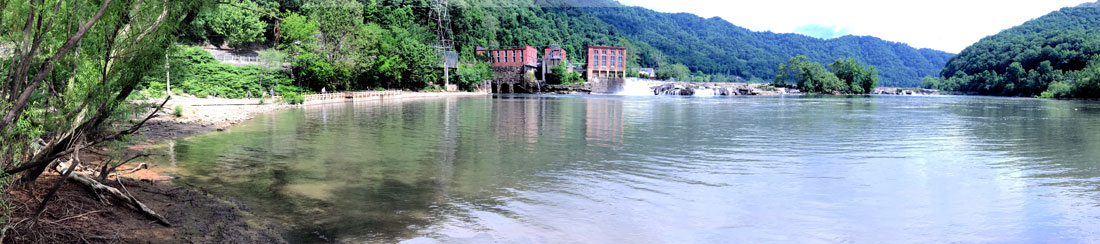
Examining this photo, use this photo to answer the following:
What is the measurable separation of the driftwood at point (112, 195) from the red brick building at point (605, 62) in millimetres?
140472

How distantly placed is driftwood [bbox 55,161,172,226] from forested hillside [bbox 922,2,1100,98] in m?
111

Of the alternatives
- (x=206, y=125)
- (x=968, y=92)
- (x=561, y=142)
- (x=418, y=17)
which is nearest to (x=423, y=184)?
(x=561, y=142)

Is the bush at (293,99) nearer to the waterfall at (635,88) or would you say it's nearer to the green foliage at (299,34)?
the green foliage at (299,34)

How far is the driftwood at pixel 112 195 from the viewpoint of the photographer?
7895 mm

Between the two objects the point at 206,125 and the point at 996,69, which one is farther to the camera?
the point at 996,69

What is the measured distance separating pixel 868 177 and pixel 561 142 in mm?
10131

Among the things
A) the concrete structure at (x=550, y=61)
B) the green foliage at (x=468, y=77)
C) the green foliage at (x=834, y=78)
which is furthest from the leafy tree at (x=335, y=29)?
the green foliage at (x=834, y=78)

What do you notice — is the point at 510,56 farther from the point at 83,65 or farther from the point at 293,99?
the point at 83,65

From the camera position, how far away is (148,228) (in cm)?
767

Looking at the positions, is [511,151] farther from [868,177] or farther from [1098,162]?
[1098,162]

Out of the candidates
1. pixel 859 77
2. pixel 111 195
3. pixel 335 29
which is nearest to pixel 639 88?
pixel 859 77

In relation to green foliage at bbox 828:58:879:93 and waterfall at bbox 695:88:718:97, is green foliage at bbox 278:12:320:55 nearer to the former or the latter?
waterfall at bbox 695:88:718:97

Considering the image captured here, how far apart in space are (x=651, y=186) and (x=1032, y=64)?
15519cm

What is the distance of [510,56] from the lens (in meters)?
131
